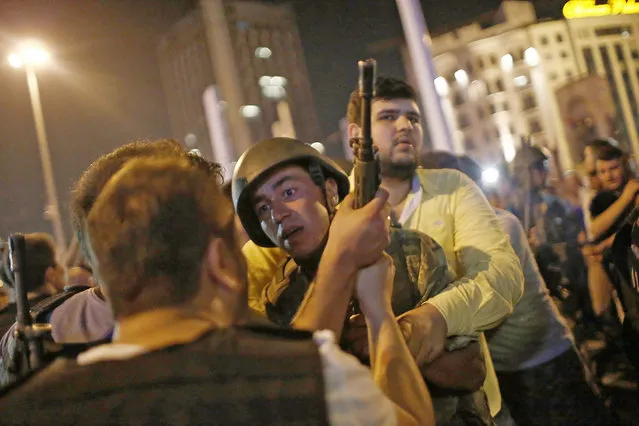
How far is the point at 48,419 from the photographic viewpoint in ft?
3.54

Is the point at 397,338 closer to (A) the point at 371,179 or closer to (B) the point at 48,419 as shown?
(A) the point at 371,179

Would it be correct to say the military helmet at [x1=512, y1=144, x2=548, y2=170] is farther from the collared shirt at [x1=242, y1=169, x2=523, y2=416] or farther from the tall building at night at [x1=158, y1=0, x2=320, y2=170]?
the tall building at night at [x1=158, y1=0, x2=320, y2=170]

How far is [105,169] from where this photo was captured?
1.70 metres

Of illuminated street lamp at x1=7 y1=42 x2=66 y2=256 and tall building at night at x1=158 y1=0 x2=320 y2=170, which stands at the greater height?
tall building at night at x1=158 y1=0 x2=320 y2=170

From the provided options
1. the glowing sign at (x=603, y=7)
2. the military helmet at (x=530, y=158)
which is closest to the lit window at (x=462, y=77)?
the glowing sign at (x=603, y=7)

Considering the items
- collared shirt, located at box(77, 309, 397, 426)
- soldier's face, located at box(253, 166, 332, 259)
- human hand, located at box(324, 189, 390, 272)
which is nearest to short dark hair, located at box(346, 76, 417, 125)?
soldier's face, located at box(253, 166, 332, 259)

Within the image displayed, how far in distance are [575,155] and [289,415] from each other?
111 ft

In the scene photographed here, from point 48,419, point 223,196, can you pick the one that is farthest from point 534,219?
point 48,419

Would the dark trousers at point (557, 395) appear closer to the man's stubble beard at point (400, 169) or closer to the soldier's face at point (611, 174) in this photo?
the man's stubble beard at point (400, 169)

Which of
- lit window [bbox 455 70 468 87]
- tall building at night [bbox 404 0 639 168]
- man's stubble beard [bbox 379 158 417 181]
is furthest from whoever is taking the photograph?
lit window [bbox 455 70 468 87]

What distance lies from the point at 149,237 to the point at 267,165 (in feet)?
2.76

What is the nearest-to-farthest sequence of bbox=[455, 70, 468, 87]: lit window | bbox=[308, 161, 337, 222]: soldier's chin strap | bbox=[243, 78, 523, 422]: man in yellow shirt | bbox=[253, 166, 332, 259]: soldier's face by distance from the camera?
bbox=[243, 78, 523, 422]: man in yellow shirt, bbox=[253, 166, 332, 259]: soldier's face, bbox=[308, 161, 337, 222]: soldier's chin strap, bbox=[455, 70, 468, 87]: lit window

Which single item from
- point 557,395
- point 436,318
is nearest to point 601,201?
point 557,395

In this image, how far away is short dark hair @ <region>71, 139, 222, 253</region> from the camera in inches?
63.9
